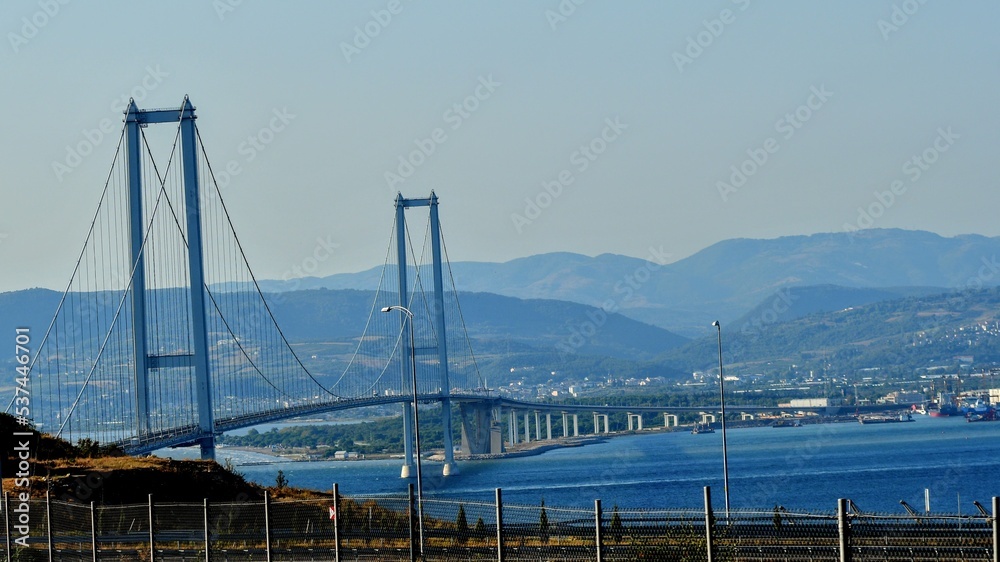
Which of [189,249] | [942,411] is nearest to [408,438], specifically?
[189,249]

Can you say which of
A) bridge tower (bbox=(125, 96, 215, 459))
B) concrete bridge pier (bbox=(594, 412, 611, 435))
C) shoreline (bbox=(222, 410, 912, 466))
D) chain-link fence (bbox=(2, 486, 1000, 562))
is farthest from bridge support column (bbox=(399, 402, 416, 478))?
concrete bridge pier (bbox=(594, 412, 611, 435))

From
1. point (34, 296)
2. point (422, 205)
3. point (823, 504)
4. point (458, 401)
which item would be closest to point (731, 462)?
point (458, 401)

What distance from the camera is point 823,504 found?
208 feet

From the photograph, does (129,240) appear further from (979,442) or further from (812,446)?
(979,442)

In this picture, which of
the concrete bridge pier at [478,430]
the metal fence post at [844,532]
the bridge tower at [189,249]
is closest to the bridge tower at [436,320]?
the concrete bridge pier at [478,430]

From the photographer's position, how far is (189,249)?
53688 mm

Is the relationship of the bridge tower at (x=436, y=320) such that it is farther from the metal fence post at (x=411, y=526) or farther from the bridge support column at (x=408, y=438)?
the metal fence post at (x=411, y=526)

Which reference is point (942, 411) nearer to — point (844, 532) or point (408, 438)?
point (408, 438)

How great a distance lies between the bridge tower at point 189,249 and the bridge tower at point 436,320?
1320 inches

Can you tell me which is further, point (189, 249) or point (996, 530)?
point (189, 249)

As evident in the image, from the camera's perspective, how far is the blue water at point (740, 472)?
68938mm

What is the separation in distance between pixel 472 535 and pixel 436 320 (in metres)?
80.0

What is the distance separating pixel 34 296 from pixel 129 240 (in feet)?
490

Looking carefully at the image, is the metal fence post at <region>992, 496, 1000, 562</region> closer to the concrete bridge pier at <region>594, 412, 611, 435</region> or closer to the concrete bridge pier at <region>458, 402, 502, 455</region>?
the concrete bridge pier at <region>458, 402, 502, 455</region>
